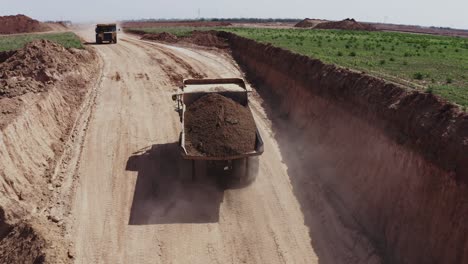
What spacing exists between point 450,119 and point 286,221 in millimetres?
5046

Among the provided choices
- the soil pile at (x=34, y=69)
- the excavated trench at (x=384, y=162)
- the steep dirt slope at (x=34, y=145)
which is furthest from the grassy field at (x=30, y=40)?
the excavated trench at (x=384, y=162)

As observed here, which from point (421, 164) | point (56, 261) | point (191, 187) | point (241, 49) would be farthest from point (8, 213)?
point (241, 49)

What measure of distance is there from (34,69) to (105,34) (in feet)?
70.6

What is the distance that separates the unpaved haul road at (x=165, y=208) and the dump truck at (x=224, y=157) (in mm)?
458

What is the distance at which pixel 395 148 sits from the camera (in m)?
10.3

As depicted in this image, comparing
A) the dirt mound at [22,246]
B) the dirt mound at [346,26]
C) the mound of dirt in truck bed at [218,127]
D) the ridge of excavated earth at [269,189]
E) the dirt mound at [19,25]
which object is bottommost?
the dirt mound at [22,246]

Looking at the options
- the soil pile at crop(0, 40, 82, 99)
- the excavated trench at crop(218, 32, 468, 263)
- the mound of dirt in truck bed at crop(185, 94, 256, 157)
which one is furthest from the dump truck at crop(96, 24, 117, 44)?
the mound of dirt in truck bed at crop(185, 94, 256, 157)

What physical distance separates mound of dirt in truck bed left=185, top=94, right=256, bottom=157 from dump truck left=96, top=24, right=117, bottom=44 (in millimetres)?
28822

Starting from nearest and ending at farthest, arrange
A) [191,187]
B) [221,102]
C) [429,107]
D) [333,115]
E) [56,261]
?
[56,261] < [429,107] < [191,187] < [221,102] < [333,115]

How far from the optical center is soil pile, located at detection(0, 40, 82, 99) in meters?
16.2

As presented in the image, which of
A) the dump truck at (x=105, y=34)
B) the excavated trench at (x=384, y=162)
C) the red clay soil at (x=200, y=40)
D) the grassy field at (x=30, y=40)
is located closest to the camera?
the excavated trench at (x=384, y=162)

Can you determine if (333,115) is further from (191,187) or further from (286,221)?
(191,187)

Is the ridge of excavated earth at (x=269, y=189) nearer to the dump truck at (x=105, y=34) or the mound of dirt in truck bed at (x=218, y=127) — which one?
the mound of dirt in truck bed at (x=218, y=127)

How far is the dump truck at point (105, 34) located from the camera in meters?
38.4
